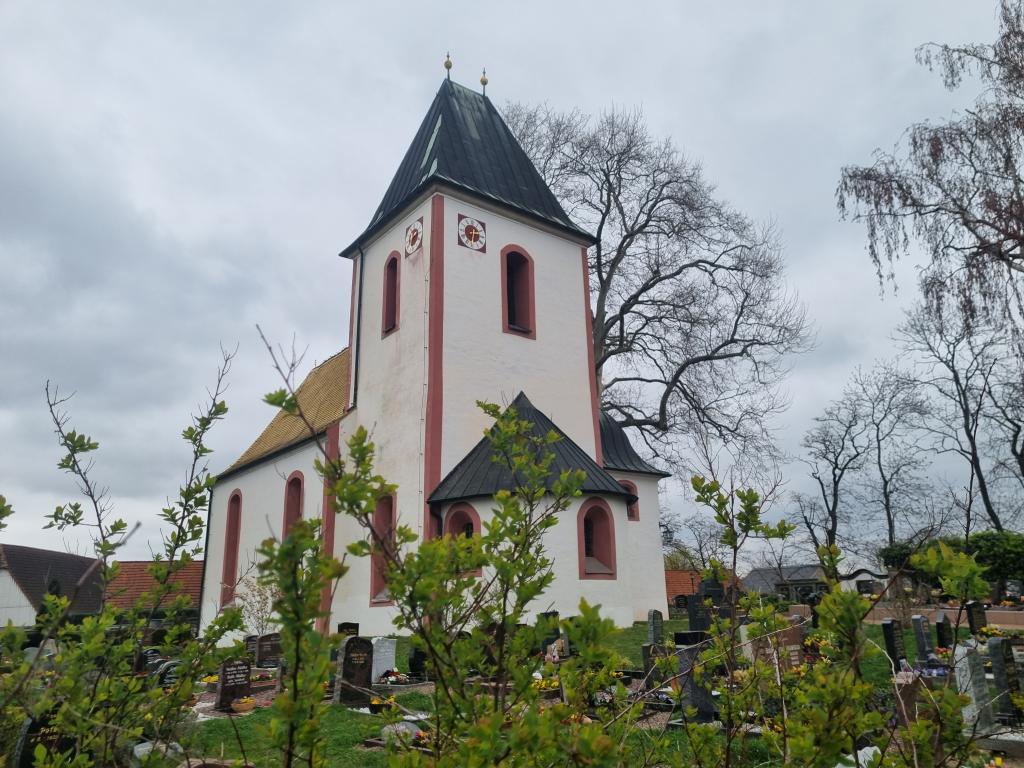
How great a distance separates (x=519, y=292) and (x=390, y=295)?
9.58ft

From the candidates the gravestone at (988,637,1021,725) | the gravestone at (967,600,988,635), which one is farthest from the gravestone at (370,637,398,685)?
the gravestone at (967,600,988,635)

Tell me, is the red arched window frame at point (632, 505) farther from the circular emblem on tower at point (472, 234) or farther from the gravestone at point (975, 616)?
the gravestone at point (975, 616)

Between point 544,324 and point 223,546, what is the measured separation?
11897 millimetres

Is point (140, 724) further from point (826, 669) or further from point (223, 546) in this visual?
point (223, 546)

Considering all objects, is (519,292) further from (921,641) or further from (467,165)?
(921,641)

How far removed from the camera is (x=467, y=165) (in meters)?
16.3

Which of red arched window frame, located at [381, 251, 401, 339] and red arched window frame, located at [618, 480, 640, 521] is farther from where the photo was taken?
red arched window frame, located at [618, 480, 640, 521]

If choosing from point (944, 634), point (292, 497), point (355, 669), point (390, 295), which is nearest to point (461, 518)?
point (355, 669)

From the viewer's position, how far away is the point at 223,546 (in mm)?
20562

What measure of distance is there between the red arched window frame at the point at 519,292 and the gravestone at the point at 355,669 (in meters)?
8.10

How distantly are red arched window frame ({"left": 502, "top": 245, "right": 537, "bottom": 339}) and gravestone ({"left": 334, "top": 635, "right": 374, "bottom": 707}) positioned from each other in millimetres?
8103

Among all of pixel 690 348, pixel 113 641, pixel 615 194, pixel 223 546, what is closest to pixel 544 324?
pixel 690 348

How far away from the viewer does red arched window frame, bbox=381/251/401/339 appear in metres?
15.8

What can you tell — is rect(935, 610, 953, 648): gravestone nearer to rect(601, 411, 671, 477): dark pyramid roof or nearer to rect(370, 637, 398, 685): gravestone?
rect(370, 637, 398, 685): gravestone
